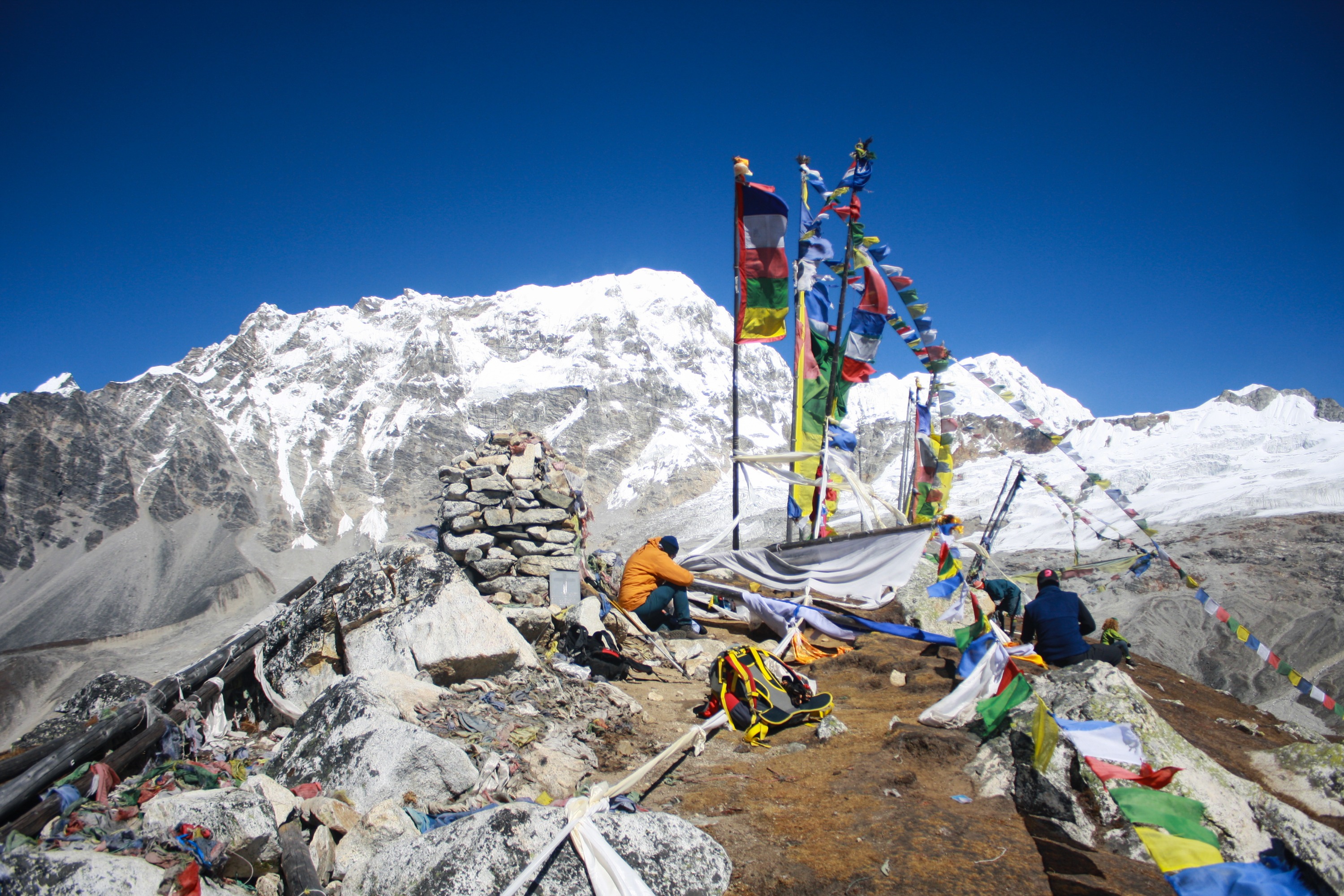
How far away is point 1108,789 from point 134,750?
4.96m

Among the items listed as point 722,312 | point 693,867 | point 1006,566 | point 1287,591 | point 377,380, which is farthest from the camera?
point 722,312

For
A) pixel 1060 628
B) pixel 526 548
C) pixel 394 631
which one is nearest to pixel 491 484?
pixel 526 548

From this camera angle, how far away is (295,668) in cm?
545

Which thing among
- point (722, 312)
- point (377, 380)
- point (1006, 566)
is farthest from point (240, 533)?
point (722, 312)

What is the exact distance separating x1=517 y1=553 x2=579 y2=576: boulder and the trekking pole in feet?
2.92

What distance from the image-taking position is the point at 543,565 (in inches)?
326

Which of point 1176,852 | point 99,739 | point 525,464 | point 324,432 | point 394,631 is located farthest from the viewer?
point 324,432

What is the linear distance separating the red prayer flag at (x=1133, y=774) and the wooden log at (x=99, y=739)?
4837mm

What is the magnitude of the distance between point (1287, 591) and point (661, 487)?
101124 mm

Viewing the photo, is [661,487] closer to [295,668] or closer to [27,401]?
[27,401]

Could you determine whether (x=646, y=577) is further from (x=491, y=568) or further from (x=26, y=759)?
(x=26, y=759)

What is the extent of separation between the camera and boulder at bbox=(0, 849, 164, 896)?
226 centimetres

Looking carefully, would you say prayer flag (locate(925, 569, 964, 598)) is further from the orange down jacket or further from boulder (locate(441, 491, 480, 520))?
boulder (locate(441, 491, 480, 520))

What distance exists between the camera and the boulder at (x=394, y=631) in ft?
17.4
